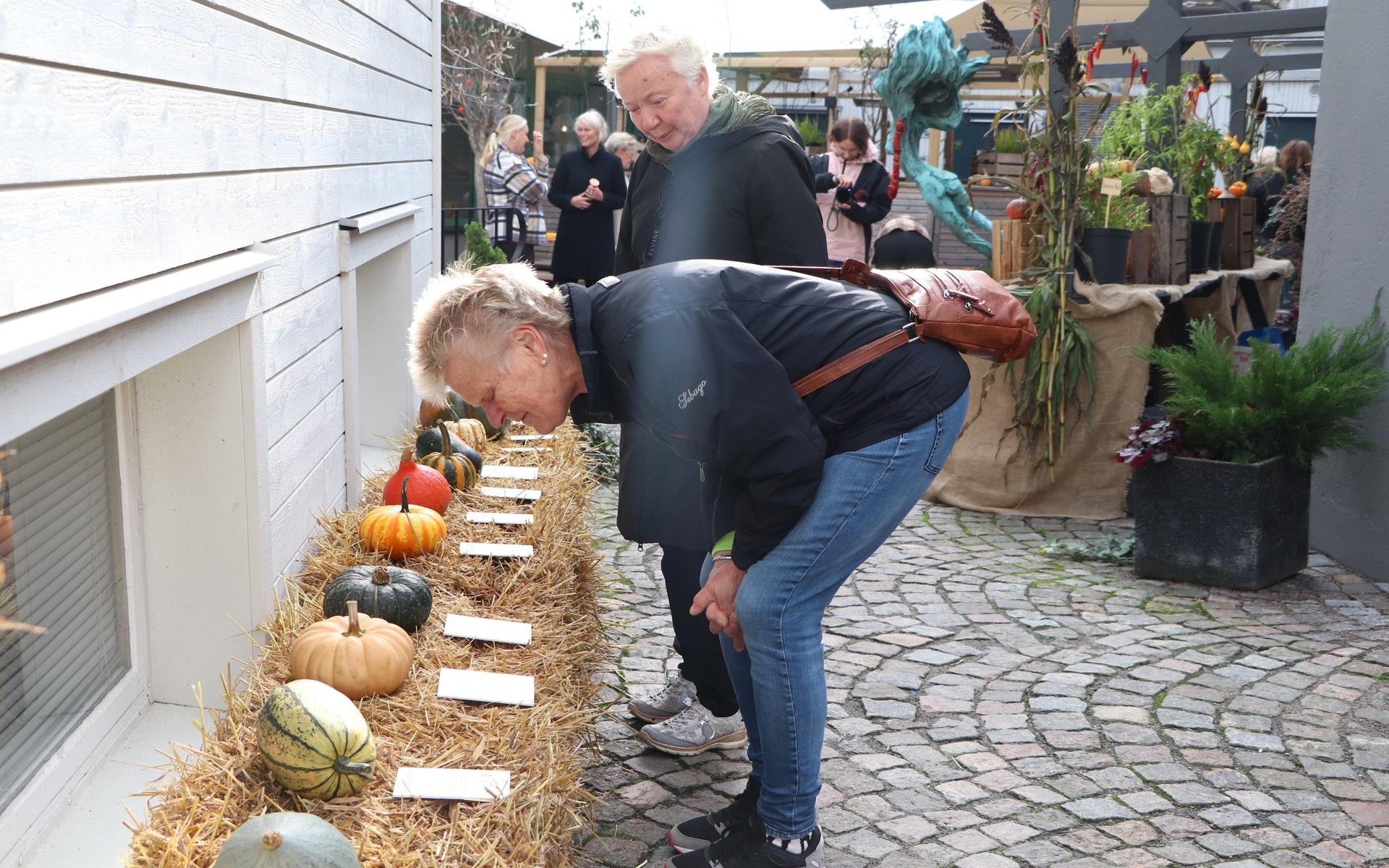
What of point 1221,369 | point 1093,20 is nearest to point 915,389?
point 1221,369

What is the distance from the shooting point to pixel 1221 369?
18.3ft

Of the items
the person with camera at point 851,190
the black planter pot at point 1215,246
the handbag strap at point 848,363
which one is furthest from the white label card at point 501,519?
the black planter pot at point 1215,246

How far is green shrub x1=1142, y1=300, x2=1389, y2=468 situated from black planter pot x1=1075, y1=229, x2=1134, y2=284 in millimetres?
1187

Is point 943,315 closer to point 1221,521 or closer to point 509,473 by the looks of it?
point 509,473

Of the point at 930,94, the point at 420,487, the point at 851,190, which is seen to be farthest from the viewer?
the point at 930,94

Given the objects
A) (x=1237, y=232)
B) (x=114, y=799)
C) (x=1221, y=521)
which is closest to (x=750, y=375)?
(x=114, y=799)

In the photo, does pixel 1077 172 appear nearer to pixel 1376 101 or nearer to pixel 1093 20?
pixel 1376 101

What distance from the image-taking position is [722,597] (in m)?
2.72

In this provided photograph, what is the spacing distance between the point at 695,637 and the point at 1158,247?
16.0ft

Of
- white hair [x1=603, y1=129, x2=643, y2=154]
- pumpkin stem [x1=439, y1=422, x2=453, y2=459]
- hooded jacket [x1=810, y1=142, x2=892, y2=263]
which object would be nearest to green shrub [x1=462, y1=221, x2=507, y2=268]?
hooded jacket [x1=810, y1=142, x2=892, y2=263]

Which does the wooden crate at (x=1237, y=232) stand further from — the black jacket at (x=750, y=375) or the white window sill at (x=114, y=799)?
the white window sill at (x=114, y=799)

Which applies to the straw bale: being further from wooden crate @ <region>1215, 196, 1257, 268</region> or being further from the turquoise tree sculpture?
wooden crate @ <region>1215, 196, 1257, 268</region>

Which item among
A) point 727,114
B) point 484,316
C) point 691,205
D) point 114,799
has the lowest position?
point 114,799

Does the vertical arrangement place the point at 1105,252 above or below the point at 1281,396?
above
